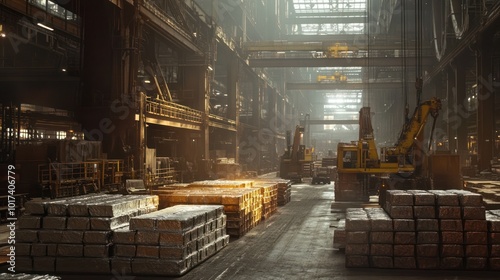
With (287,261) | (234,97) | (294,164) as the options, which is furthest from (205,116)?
(287,261)

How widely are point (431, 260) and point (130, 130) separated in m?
14.8

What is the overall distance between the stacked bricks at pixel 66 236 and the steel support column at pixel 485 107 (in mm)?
21268

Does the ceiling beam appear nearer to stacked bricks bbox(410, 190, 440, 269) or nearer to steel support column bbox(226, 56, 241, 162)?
steel support column bbox(226, 56, 241, 162)

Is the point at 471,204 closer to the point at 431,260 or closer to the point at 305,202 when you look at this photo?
the point at 431,260

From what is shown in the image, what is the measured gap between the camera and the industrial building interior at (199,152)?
9.36 metres

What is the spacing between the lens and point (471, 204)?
9578 millimetres

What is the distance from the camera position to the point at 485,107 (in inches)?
978

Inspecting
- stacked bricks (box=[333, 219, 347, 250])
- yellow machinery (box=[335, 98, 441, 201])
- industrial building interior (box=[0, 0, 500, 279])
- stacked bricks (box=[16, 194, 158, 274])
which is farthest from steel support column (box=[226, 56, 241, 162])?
stacked bricks (box=[16, 194, 158, 274])

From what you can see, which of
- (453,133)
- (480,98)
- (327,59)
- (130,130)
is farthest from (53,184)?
(327,59)

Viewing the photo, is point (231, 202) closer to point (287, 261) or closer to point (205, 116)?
point (287, 261)

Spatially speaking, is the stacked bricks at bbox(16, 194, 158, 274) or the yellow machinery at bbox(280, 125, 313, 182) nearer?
the stacked bricks at bbox(16, 194, 158, 274)

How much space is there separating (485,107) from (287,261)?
19.1 meters

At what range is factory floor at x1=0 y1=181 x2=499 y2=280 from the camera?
29.3 ft

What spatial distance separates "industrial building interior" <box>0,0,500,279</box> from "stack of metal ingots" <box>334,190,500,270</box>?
0.13 ft
